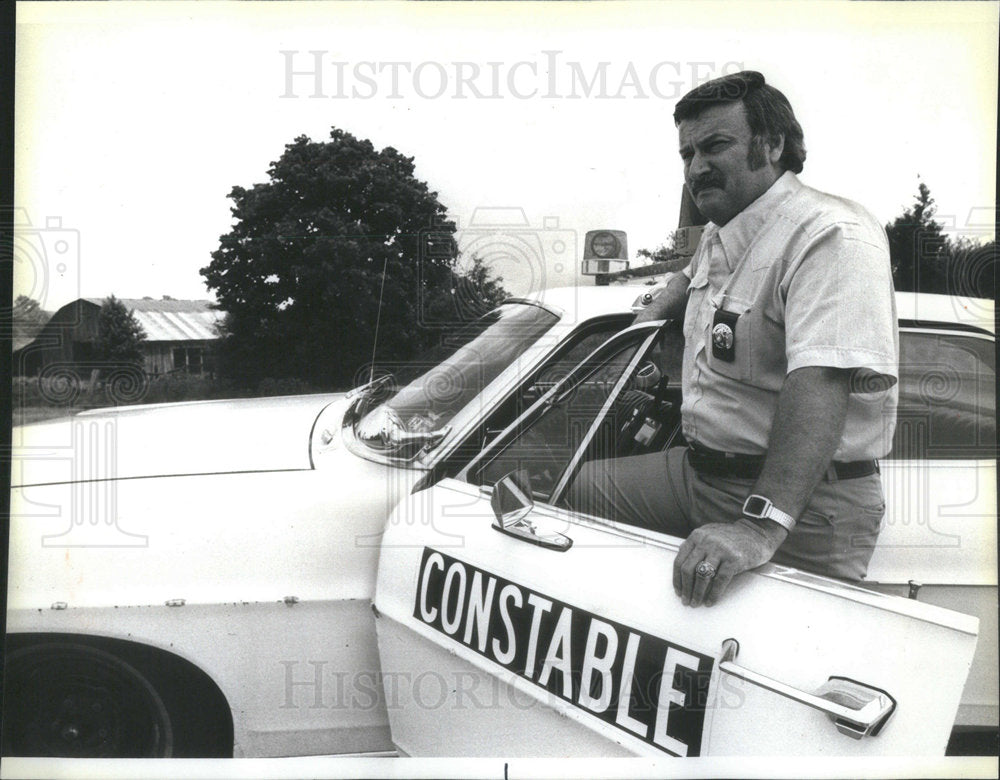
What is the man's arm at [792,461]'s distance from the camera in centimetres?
153

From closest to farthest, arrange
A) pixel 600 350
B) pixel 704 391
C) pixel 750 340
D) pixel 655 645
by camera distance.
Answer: pixel 655 645
pixel 750 340
pixel 704 391
pixel 600 350

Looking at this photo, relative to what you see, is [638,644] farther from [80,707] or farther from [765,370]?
[80,707]

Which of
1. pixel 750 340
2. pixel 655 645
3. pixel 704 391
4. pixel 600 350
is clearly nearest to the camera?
pixel 655 645

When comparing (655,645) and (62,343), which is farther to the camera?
(62,343)

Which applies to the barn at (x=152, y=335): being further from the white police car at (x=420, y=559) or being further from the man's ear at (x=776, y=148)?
the man's ear at (x=776, y=148)

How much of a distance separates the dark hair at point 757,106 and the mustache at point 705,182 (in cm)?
13

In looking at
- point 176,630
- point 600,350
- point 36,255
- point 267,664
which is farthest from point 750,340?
point 36,255

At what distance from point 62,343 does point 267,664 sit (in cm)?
95

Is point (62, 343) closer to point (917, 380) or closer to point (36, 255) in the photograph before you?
point (36, 255)

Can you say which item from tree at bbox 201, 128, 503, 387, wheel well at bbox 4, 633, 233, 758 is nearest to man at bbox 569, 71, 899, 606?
tree at bbox 201, 128, 503, 387

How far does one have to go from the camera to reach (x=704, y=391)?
1797mm

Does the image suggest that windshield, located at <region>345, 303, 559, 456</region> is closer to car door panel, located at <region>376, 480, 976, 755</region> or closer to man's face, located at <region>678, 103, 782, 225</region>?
car door panel, located at <region>376, 480, 976, 755</region>

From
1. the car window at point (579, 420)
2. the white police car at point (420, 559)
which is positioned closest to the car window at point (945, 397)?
the white police car at point (420, 559)

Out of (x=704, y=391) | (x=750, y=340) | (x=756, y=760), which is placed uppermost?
(x=750, y=340)
